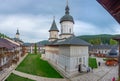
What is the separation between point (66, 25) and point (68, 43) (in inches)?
454

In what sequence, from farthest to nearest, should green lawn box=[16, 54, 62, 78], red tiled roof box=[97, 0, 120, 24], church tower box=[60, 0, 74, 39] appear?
1. church tower box=[60, 0, 74, 39]
2. green lawn box=[16, 54, 62, 78]
3. red tiled roof box=[97, 0, 120, 24]

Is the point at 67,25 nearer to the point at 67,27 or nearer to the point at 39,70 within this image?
the point at 67,27

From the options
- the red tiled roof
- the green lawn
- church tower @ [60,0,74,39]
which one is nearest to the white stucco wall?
church tower @ [60,0,74,39]

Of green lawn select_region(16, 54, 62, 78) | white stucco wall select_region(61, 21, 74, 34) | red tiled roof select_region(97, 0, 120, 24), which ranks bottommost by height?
green lawn select_region(16, 54, 62, 78)

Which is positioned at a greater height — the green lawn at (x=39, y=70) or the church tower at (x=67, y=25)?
the church tower at (x=67, y=25)

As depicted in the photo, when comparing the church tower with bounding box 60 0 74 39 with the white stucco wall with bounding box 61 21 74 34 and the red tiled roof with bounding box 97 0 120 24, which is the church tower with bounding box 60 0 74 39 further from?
the red tiled roof with bounding box 97 0 120 24

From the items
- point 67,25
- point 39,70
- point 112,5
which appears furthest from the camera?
point 67,25

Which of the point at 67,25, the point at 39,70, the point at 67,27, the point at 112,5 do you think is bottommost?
the point at 39,70

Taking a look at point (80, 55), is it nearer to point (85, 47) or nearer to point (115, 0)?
point (85, 47)

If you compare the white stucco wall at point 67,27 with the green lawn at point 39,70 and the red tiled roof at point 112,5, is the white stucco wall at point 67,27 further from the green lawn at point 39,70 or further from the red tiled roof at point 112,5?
the red tiled roof at point 112,5

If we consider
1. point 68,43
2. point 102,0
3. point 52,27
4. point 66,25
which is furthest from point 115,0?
point 52,27

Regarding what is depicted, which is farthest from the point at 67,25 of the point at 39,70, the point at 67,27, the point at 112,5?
the point at 112,5

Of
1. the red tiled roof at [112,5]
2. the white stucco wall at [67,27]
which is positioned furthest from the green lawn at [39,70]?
the red tiled roof at [112,5]

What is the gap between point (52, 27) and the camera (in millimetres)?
54375
